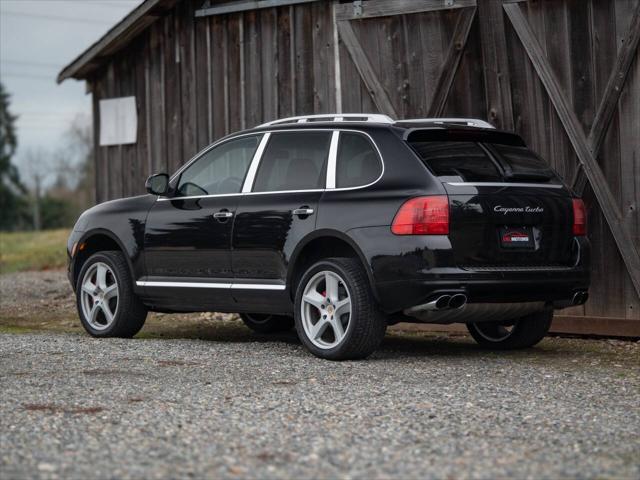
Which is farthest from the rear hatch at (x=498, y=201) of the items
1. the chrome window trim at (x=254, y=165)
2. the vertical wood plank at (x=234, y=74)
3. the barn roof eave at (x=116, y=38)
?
the barn roof eave at (x=116, y=38)

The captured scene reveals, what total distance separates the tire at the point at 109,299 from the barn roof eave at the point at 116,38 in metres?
4.54

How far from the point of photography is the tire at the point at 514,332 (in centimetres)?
976

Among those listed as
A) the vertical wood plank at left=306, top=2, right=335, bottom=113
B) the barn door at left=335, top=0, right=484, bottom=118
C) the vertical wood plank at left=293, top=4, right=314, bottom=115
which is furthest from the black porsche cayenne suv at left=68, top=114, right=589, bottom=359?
the vertical wood plank at left=293, top=4, right=314, bottom=115

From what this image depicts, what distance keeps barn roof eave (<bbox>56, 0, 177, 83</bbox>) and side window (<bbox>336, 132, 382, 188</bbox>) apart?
5.87 m

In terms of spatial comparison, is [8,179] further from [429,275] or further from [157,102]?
[429,275]

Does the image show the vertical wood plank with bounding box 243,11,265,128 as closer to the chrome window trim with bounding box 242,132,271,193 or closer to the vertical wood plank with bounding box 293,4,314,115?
the vertical wood plank with bounding box 293,4,314,115

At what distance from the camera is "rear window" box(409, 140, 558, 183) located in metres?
A: 8.51

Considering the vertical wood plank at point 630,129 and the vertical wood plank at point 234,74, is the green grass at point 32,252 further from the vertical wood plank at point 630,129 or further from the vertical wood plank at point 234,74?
the vertical wood plank at point 630,129

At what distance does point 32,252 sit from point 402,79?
2213cm

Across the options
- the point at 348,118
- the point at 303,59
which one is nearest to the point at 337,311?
Result: the point at 348,118

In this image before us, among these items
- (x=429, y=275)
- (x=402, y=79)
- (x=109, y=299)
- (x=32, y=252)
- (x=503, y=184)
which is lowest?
(x=32, y=252)

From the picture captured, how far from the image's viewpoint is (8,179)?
76188mm

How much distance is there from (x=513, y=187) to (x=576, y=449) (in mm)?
3391

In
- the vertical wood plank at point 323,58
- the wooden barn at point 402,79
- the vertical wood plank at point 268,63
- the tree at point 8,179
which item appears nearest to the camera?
the wooden barn at point 402,79
